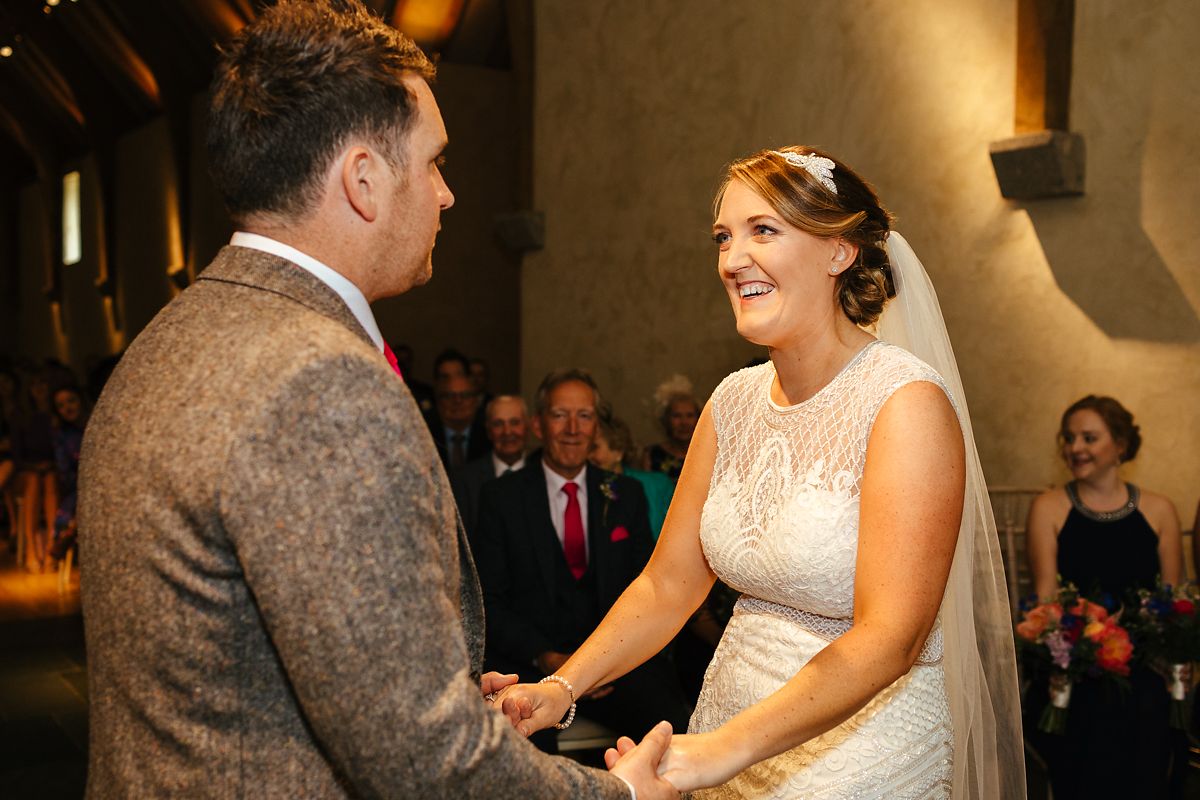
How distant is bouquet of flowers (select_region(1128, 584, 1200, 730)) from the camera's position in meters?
3.96

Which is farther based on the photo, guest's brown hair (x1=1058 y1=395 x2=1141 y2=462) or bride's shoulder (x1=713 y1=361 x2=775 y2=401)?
guest's brown hair (x1=1058 y1=395 x2=1141 y2=462)

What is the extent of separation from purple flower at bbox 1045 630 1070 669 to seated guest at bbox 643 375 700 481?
9.23 ft

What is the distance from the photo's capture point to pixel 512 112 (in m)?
13.2

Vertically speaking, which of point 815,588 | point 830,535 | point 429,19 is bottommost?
point 815,588

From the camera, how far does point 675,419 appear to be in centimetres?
665

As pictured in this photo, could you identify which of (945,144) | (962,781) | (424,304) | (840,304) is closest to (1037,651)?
(962,781)

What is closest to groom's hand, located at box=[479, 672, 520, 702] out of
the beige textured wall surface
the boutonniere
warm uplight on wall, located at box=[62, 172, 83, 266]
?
the boutonniere

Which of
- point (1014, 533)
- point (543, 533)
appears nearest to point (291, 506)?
point (543, 533)

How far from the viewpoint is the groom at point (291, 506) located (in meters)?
1.15

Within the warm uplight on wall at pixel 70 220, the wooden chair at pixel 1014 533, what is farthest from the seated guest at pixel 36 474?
the warm uplight on wall at pixel 70 220

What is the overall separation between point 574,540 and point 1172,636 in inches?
84.1

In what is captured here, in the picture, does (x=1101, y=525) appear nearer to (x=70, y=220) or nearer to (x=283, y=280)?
(x=283, y=280)

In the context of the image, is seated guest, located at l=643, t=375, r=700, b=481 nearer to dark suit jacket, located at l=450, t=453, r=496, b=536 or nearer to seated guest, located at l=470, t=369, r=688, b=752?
dark suit jacket, located at l=450, t=453, r=496, b=536

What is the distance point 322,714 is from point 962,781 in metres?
1.58
